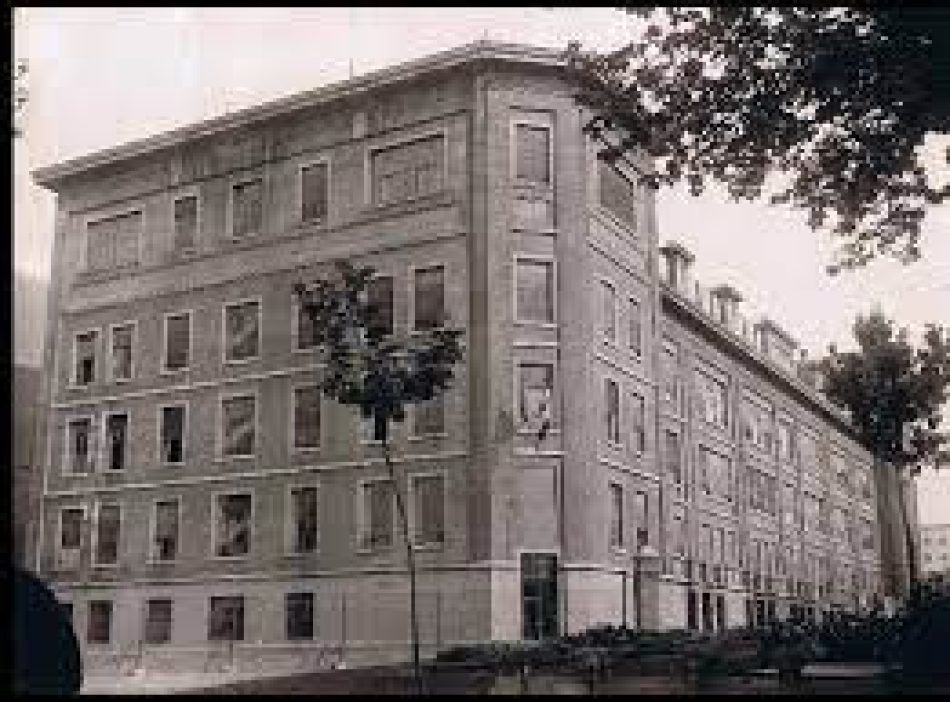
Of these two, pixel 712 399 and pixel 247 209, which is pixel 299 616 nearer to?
pixel 247 209

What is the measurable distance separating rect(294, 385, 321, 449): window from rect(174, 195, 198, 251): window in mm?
7640

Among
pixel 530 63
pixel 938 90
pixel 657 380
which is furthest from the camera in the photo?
pixel 657 380

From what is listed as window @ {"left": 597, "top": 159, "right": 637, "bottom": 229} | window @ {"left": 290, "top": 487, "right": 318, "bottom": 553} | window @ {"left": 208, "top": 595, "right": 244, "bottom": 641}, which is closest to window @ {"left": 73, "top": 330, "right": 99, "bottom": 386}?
window @ {"left": 208, "top": 595, "right": 244, "bottom": 641}

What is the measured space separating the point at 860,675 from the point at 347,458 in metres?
18.9

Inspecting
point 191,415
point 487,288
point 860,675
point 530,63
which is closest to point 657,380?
point 487,288

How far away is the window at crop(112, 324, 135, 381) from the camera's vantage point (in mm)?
39750

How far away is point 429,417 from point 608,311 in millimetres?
6793

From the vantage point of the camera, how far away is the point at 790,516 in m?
60.0

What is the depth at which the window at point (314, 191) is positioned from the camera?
119 feet

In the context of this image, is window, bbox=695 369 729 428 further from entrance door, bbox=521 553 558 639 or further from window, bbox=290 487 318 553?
window, bbox=290 487 318 553

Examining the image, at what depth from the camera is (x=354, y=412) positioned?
33.6 m

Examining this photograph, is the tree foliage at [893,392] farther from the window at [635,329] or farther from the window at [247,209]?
the window at [247,209]

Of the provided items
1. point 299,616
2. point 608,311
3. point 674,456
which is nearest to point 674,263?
point 674,456

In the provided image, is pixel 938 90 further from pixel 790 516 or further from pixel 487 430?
pixel 790 516
